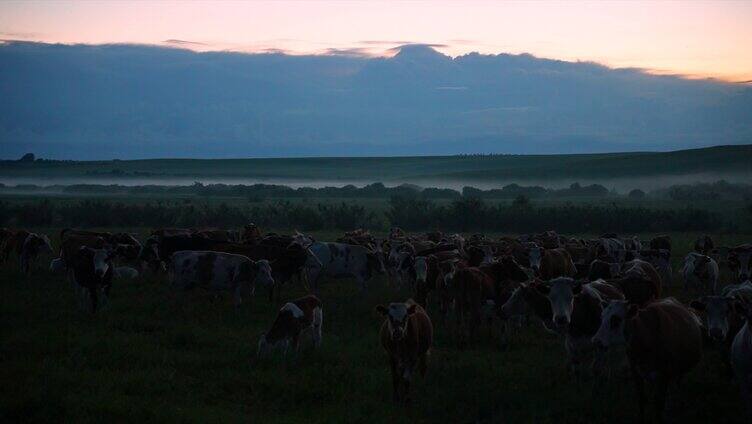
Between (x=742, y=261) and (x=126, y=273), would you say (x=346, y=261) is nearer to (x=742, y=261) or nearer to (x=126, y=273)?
(x=126, y=273)

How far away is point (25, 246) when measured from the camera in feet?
80.2

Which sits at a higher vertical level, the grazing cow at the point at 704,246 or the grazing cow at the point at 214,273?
the grazing cow at the point at 214,273

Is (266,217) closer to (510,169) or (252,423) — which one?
(252,423)

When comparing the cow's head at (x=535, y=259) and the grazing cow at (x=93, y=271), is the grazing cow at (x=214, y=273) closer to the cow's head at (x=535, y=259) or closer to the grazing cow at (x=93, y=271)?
the grazing cow at (x=93, y=271)

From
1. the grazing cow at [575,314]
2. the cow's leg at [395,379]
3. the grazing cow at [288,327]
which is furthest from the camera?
the grazing cow at [288,327]

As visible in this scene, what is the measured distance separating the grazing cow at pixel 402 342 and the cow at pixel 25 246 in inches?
645

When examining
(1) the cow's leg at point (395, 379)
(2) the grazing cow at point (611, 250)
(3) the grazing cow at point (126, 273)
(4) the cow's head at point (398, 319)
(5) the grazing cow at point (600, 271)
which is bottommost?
(3) the grazing cow at point (126, 273)

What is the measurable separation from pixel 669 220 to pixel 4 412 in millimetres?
45574

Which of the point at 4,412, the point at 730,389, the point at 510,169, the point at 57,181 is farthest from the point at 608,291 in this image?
the point at 57,181

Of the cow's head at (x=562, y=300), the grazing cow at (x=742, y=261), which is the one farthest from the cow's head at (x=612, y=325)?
the grazing cow at (x=742, y=261)

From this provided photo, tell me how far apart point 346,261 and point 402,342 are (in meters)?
11.1

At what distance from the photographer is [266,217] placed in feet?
180

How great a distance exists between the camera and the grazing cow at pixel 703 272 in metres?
21.6

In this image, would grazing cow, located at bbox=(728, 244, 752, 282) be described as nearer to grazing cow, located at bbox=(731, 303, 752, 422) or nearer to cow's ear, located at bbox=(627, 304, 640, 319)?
grazing cow, located at bbox=(731, 303, 752, 422)
